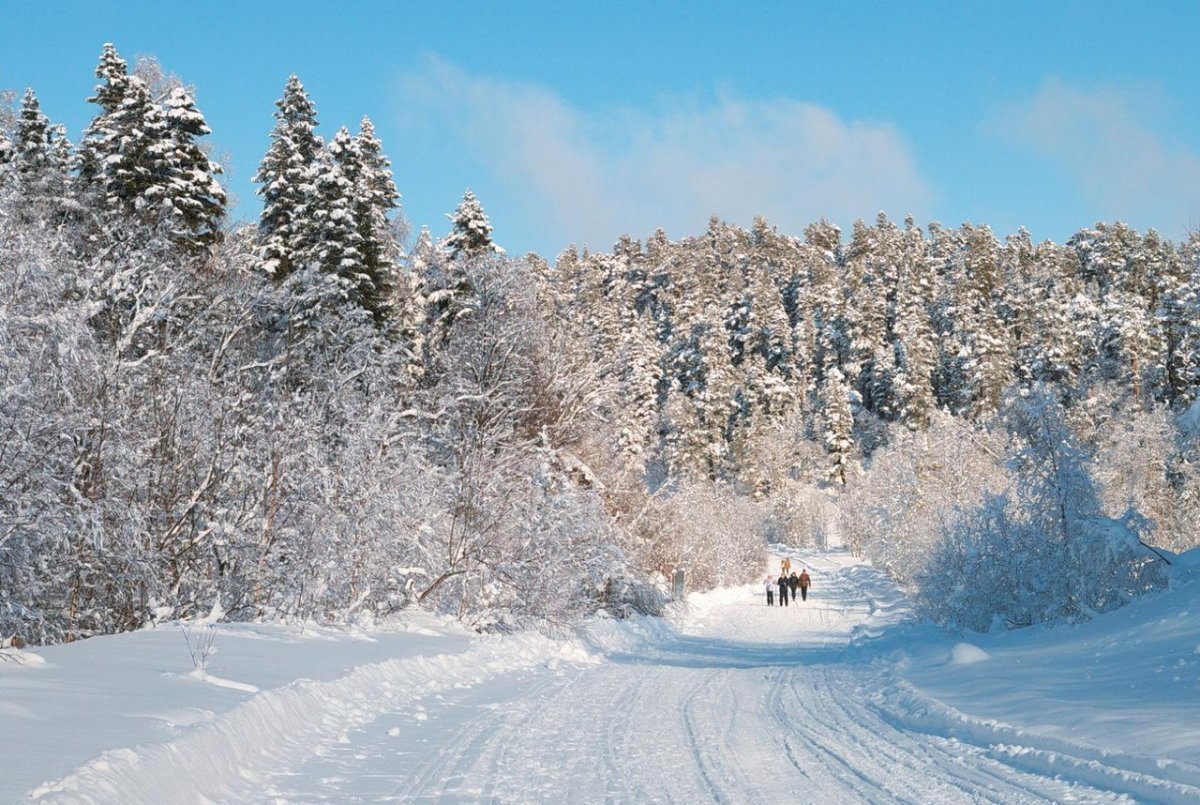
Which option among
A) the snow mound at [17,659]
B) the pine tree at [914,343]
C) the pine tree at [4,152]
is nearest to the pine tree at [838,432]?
the pine tree at [914,343]

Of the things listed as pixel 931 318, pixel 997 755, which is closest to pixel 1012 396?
pixel 997 755

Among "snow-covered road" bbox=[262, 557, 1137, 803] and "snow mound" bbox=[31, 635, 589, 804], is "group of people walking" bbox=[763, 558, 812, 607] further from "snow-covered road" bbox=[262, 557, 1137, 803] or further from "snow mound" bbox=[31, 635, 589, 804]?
"snow mound" bbox=[31, 635, 589, 804]

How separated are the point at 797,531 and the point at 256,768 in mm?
73739

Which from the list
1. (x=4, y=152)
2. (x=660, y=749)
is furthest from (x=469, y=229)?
(x=660, y=749)

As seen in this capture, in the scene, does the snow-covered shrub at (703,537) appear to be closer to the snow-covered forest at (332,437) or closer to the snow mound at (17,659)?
the snow-covered forest at (332,437)

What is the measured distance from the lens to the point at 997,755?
8.00 metres

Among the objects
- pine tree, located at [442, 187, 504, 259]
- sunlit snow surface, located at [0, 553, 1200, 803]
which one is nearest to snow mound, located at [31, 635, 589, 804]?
sunlit snow surface, located at [0, 553, 1200, 803]

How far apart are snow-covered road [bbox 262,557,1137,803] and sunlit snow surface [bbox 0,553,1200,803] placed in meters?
0.04

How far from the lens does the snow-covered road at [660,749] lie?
695 cm

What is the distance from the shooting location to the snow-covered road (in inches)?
274

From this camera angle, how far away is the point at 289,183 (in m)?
28.5

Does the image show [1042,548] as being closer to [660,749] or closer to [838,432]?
[660,749]

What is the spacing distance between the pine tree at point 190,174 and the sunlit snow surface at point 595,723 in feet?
44.9

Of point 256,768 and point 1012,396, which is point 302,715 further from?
point 1012,396
